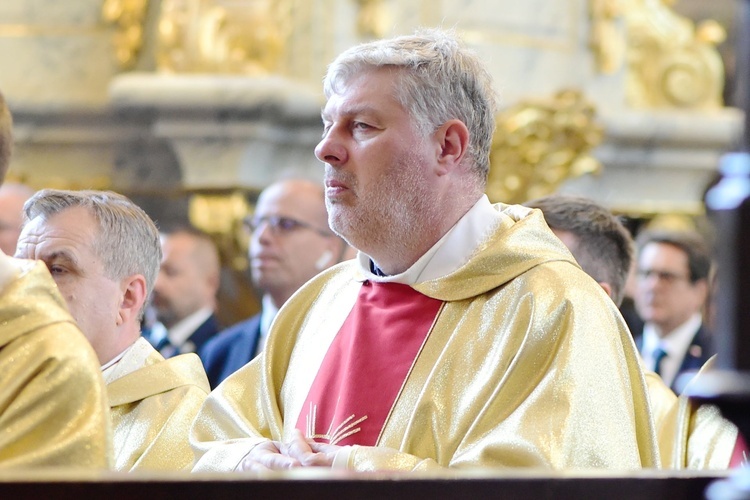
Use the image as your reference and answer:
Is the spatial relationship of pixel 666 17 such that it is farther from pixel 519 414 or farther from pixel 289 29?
pixel 519 414

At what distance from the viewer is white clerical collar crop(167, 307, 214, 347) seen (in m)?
7.90

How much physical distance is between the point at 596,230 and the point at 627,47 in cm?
514

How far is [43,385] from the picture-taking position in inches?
128

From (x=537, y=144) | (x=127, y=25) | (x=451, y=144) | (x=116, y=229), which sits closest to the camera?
(x=451, y=144)

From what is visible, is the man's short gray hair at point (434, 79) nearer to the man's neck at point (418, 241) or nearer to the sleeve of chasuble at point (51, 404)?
the man's neck at point (418, 241)

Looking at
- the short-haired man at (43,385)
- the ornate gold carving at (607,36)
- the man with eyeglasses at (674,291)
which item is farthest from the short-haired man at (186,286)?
the short-haired man at (43,385)

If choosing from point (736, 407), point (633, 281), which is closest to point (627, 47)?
point (633, 281)

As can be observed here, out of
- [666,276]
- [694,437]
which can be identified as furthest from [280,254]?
[694,437]

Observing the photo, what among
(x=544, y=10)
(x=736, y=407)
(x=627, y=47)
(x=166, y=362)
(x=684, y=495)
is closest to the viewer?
(x=736, y=407)

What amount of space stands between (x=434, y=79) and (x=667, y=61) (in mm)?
6268

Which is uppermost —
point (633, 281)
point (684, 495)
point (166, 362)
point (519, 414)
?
point (684, 495)

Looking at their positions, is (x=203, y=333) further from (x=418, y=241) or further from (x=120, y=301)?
(x=418, y=241)

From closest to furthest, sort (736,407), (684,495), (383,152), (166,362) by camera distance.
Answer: (736,407) < (684,495) < (383,152) < (166,362)

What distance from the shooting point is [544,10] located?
9.10 m
